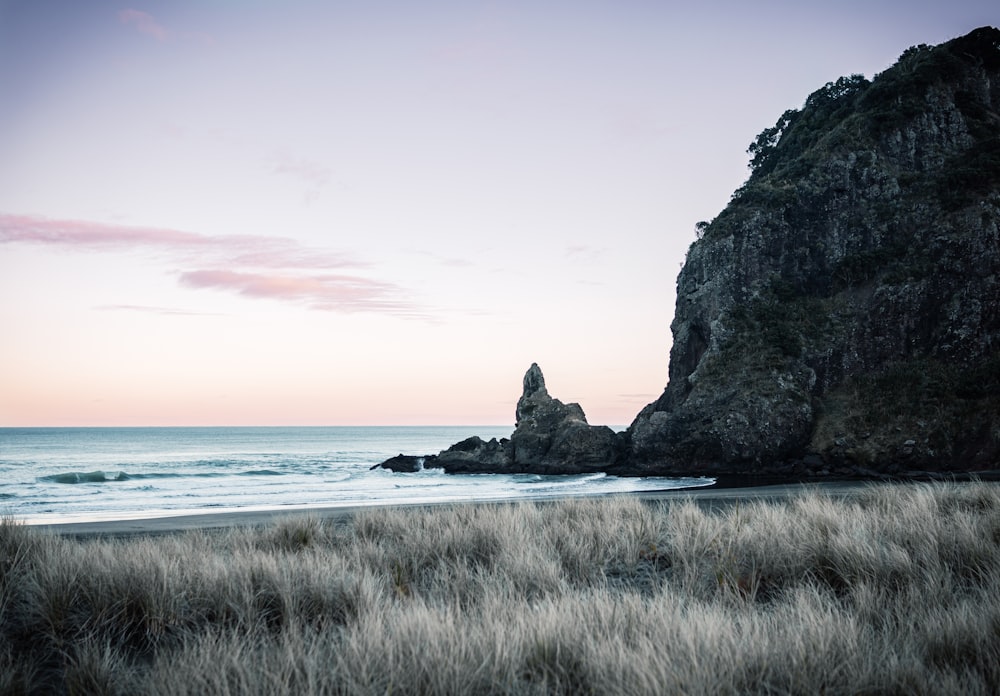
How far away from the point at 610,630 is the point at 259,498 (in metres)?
29.0

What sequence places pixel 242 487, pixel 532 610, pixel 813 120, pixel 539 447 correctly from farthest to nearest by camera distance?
pixel 813 120
pixel 539 447
pixel 242 487
pixel 532 610

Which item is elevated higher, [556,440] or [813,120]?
[813,120]

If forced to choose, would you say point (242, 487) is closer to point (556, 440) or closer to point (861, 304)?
point (556, 440)

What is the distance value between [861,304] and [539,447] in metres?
22.2

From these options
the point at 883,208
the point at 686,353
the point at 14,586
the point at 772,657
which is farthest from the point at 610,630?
the point at 883,208

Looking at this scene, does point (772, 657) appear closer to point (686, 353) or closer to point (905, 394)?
point (905, 394)

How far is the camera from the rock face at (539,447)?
1683 inches

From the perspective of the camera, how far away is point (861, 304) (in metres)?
37.7

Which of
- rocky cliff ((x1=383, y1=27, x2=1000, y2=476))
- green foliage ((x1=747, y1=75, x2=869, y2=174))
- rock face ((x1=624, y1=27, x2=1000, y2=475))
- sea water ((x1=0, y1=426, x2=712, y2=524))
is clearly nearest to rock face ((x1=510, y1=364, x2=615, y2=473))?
rocky cliff ((x1=383, y1=27, x2=1000, y2=476))

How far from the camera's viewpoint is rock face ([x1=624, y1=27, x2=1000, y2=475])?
1262 inches

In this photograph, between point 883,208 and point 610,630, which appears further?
point 883,208

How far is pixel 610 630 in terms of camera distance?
4.24 meters

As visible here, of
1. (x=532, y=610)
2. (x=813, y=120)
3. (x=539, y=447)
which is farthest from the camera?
(x=813, y=120)

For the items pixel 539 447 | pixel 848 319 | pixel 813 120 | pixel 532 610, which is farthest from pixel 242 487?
pixel 813 120
